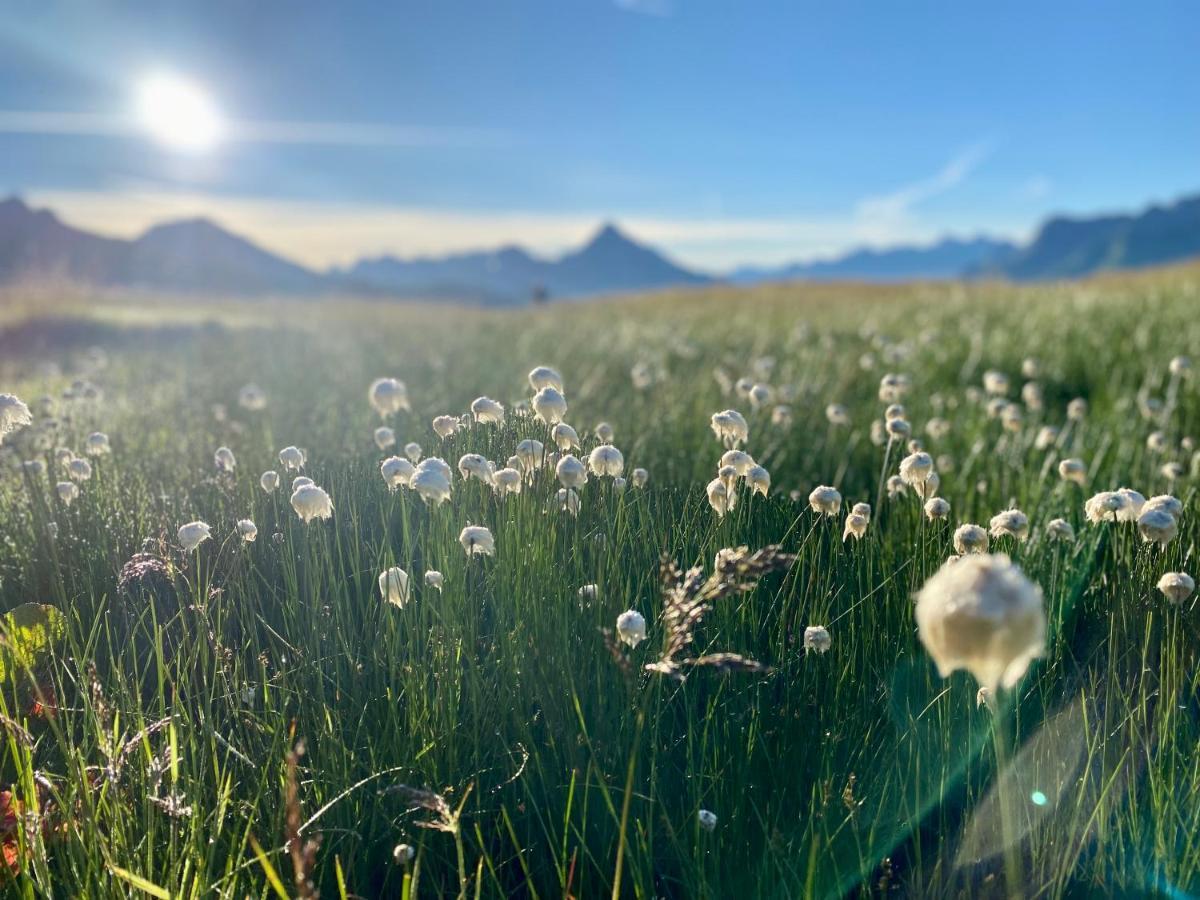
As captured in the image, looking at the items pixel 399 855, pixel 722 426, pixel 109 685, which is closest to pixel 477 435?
pixel 722 426

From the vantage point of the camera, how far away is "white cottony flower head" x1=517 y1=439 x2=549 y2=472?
2.49 m

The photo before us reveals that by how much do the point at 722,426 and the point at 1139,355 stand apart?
6.23 m

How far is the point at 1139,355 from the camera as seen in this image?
24.2 ft

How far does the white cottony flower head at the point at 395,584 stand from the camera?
80.7 inches

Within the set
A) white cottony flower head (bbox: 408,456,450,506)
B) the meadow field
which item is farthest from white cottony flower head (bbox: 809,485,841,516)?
white cottony flower head (bbox: 408,456,450,506)

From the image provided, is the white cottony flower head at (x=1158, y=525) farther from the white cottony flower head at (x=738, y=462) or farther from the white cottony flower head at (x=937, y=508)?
the white cottony flower head at (x=738, y=462)

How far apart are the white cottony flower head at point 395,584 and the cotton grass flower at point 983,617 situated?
1.32 metres

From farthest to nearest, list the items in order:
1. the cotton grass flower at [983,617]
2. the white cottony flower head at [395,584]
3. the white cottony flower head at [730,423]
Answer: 1. the white cottony flower head at [730,423]
2. the white cottony flower head at [395,584]
3. the cotton grass flower at [983,617]

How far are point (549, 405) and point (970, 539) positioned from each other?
3.80ft

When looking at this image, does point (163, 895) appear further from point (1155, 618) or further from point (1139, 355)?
point (1139, 355)

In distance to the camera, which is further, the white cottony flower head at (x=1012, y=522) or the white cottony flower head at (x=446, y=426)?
the white cottony flower head at (x=446, y=426)

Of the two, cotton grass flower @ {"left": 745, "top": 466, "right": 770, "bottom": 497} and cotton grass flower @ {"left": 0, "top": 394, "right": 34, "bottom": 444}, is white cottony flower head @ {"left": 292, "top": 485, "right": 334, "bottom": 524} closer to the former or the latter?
cotton grass flower @ {"left": 0, "top": 394, "right": 34, "bottom": 444}

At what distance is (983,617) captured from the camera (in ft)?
3.20

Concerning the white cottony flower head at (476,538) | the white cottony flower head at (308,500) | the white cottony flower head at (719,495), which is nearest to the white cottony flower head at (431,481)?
the white cottony flower head at (476,538)
